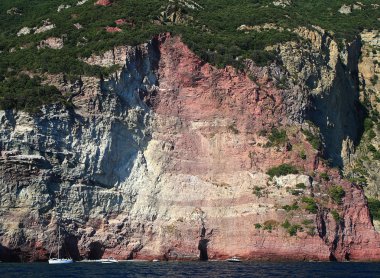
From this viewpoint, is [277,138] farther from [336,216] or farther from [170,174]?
[170,174]

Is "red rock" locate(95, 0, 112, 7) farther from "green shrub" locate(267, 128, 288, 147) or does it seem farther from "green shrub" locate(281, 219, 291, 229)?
"green shrub" locate(281, 219, 291, 229)

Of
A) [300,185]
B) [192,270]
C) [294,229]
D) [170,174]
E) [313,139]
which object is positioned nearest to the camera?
[192,270]

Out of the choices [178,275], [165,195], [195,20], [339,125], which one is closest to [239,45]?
[195,20]

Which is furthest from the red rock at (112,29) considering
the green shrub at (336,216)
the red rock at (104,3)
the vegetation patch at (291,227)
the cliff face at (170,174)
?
the green shrub at (336,216)

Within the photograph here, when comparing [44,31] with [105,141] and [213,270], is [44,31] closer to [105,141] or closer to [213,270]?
[105,141]

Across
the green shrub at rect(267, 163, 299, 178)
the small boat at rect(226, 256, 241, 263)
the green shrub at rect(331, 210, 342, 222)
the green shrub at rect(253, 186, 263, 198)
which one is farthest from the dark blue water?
the green shrub at rect(267, 163, 299, 178)

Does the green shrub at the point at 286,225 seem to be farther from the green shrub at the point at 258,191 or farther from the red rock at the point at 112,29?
the red rock at the point at 112,29

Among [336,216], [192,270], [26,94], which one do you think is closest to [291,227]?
[336,216]
